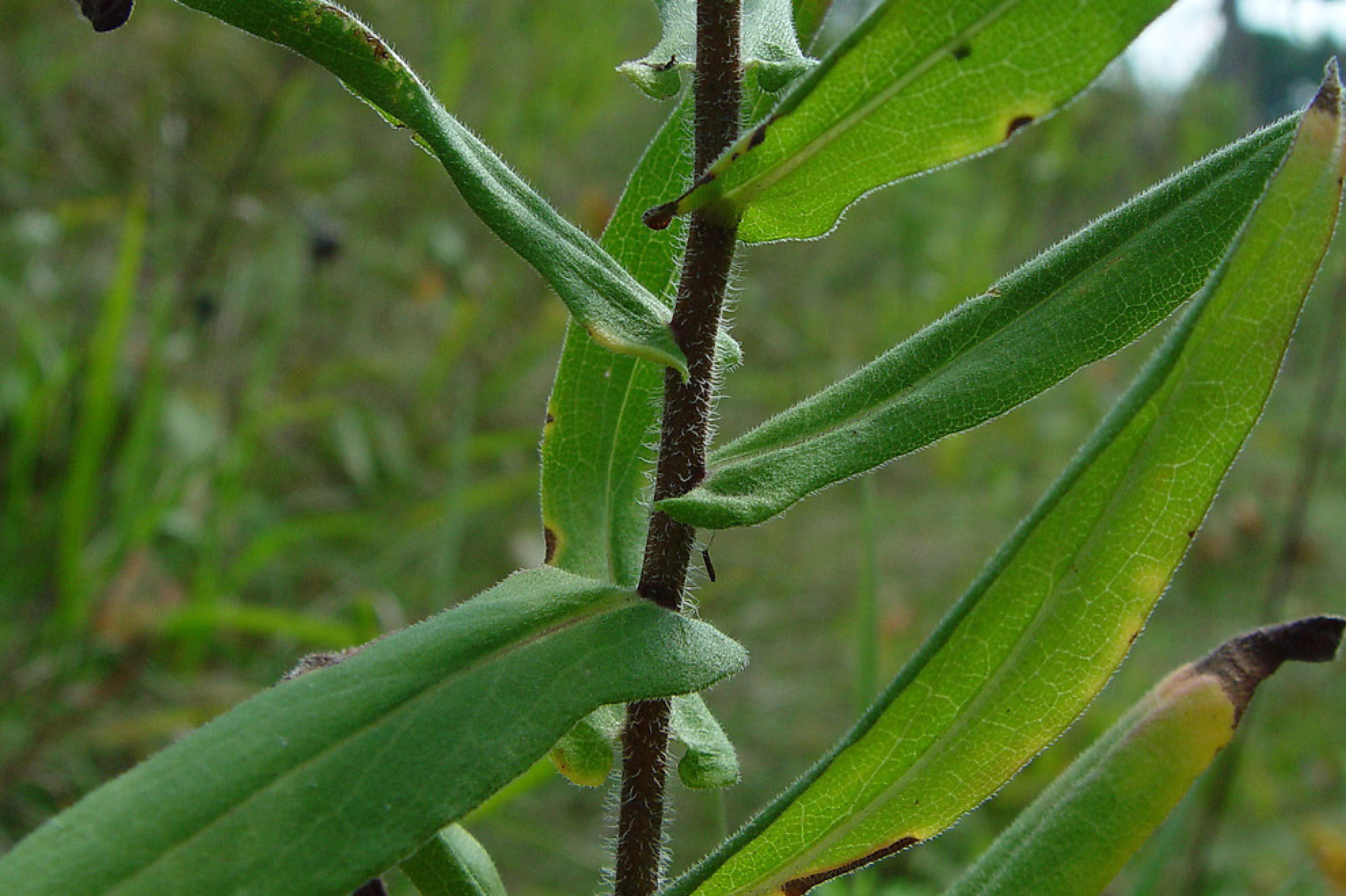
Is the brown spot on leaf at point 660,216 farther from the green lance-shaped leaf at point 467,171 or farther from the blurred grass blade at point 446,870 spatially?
the blurred grass blade at point 446,870

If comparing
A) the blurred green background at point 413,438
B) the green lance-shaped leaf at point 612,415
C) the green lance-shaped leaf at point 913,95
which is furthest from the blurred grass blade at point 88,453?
the green lance-shaped leaf at point 913,95

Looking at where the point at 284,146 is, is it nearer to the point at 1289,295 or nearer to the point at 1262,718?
the point at 1262,718

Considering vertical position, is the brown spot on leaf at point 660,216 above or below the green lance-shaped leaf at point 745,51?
below

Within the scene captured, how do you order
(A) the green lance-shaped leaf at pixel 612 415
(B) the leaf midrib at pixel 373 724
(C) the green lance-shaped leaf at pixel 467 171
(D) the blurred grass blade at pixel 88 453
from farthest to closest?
(D) the blurred grass blade at pixel 88 453 → (A) the green lance-shaped leaf at pixel 612 415 → (C) the green lance-shaped leaf at pixel 467 171 → (B) the leaf midrib at pixel 373 724

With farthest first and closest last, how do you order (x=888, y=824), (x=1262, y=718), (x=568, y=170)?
1. (x=568, y=170)
2. (x=1262, y=718)
3. (x=888, y=824)

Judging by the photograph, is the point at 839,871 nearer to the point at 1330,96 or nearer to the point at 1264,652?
the point at 1264,652

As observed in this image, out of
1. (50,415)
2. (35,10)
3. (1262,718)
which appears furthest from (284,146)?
(1262,718)

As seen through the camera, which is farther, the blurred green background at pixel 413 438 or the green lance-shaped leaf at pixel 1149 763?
the blurred green background at pixel 413 438
